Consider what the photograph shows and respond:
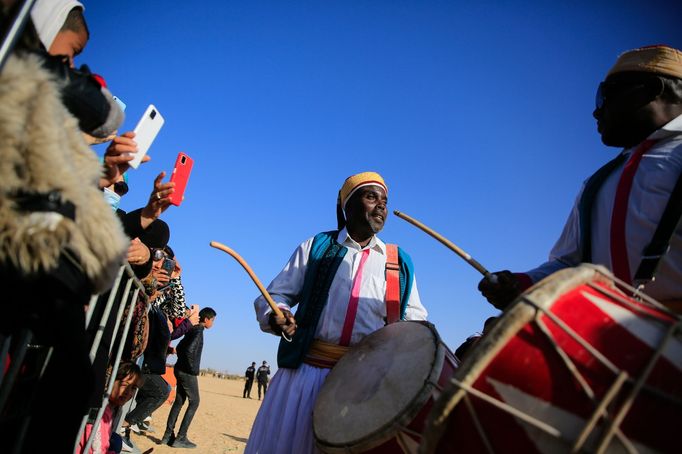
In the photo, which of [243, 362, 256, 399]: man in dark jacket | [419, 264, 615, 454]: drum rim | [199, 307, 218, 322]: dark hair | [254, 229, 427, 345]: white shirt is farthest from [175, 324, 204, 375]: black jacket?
[243, 362, 256, 399]: man in dark jacket

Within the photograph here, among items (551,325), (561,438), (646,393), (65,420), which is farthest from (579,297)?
(65,420)

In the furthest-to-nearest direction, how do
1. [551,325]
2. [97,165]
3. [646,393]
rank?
[97,165] < [551,325] < [646,393]

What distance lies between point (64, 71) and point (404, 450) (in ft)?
6.55

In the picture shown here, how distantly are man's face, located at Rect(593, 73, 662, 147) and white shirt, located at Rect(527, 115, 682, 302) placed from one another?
106 millimetres

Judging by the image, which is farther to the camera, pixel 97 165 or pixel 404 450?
pixel 404 450

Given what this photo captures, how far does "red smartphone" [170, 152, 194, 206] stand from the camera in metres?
2.46

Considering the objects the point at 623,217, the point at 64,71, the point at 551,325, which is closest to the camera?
the point at 551,325

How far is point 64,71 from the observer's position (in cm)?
139

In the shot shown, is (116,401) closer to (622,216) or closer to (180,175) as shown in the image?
(180,175)

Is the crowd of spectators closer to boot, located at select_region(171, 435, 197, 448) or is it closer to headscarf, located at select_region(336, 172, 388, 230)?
headscarf, located at select_region(336, 172, 388, 230)

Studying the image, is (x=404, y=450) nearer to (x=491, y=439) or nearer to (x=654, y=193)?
(x=491, y=439)

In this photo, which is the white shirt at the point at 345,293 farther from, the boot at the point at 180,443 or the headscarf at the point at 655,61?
the boot at the point at 180,443

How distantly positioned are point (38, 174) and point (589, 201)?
2548mm

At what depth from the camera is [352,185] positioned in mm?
3789
